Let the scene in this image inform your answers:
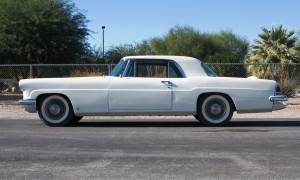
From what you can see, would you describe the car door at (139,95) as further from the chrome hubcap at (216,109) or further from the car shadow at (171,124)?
the chrome hubcap at (216,109)

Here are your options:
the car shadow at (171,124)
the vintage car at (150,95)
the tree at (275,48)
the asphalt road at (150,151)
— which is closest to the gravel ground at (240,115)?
the car shadow at (171,124)

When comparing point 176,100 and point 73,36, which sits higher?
point 73,36

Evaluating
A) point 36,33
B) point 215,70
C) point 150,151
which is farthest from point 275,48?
point 150,151

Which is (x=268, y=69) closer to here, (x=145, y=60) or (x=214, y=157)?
(x=145, y=60)

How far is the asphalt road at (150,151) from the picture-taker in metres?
6.62

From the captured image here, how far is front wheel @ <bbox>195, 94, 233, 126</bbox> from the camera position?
37.7 ft

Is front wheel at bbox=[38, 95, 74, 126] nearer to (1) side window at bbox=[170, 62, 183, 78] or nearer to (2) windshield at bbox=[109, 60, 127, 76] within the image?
(2) windshield at bbox=[109, 60, 127, 76]

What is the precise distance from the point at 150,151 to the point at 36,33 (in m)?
24.2

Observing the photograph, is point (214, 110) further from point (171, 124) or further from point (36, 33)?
point (36, 33)

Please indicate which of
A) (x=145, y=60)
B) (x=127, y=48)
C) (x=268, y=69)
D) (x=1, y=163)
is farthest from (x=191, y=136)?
(x=127, y=48)

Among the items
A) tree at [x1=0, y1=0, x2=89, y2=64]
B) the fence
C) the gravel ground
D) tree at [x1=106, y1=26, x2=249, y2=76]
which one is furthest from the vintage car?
tree at [x1=106, y1=26, x2=249, y2=76]

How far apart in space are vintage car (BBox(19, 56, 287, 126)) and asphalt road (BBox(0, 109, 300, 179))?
391mm

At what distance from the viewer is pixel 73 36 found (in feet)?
109

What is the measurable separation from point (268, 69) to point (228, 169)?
19.4 m
